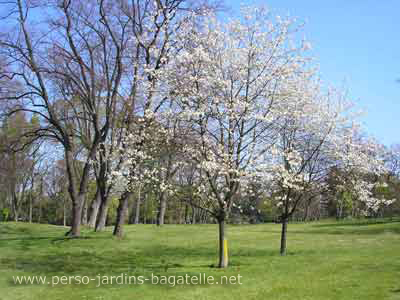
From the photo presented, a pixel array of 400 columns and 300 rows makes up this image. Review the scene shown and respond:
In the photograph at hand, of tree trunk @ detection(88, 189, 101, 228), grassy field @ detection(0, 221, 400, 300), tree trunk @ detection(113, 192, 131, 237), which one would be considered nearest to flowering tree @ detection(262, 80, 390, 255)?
grassy field @ detection(0, 221, 400, 300)

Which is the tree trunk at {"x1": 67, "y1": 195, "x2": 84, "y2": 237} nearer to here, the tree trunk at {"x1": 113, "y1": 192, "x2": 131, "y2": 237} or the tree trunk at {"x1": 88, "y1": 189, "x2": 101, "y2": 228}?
the tree trunk at {"x1": 113, "y1": 192, "x2": 131, "y2": 237}

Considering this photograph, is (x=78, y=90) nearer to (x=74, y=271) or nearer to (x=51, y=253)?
(x=51, y=253)

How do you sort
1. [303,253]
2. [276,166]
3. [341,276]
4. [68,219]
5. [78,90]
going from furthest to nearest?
[68,219], [78,90], [303,253], [276,166], [341,276]

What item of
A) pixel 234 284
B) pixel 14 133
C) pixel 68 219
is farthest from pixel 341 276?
pixel 68 219

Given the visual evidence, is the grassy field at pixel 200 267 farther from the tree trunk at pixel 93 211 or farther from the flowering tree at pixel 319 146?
the tree trunk at pixel 93 211

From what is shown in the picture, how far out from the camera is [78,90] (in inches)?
928

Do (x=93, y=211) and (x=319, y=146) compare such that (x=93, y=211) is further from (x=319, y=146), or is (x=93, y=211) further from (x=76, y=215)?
(x=319, y=146)

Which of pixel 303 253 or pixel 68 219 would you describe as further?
pixel 68 219

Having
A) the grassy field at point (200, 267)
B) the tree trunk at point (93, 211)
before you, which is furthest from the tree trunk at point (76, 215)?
the tree trunk at point (93, 211)

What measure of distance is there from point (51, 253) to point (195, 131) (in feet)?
29.9

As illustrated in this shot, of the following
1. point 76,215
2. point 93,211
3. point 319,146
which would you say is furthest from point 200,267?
point 93,211

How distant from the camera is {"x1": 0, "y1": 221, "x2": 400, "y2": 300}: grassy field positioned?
32.3 feet

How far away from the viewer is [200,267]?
1328 centimetres

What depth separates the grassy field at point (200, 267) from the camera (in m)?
9.86
